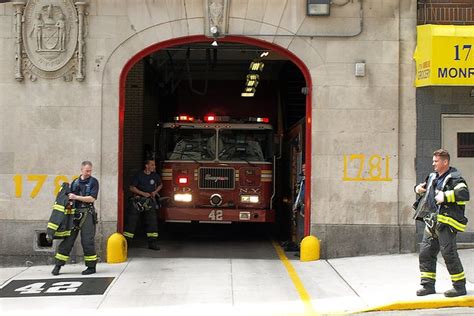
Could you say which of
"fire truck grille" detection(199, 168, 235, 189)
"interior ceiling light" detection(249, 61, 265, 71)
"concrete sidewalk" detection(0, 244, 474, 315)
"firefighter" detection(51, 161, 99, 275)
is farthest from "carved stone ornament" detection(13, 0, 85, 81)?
"interior ceiling light" detection(249, 61, 265, 71)

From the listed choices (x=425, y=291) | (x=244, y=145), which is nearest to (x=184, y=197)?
(x=244, y=145)

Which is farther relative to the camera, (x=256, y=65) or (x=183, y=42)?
(x=256, y=65)

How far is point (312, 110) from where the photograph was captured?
1209cm

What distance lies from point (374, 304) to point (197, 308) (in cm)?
228

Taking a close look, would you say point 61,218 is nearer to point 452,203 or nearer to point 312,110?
point 312,110

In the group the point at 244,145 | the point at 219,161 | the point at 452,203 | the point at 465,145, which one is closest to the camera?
the point at 452,203

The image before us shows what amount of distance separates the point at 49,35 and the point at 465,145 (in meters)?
7.87

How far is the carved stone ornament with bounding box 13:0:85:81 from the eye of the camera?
11875 mm

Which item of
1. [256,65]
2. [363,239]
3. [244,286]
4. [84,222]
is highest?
[256,65]

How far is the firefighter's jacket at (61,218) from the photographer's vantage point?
34.0 feet

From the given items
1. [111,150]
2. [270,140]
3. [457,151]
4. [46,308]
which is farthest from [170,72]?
[46,308]

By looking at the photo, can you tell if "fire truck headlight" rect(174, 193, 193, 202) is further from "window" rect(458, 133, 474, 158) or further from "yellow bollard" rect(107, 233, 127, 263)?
"window" rect(458, 133, 474, 158)

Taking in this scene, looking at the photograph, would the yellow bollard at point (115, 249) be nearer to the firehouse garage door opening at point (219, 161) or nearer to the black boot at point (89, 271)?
the black boot at point (89, 271)

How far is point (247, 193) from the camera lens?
14.4m
